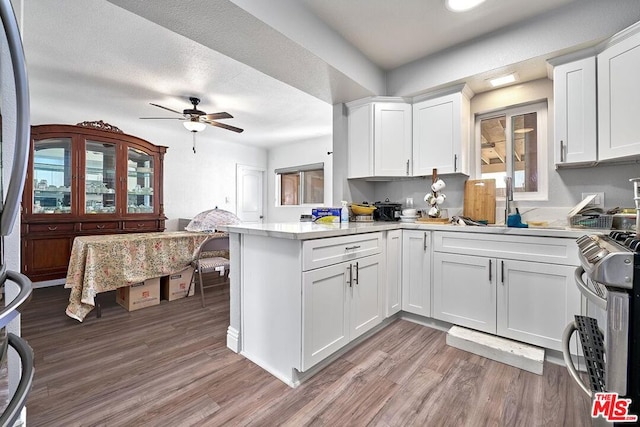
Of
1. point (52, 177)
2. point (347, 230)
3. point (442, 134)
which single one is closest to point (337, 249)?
point (347, 230)

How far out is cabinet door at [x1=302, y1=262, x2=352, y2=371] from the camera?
1629 mm

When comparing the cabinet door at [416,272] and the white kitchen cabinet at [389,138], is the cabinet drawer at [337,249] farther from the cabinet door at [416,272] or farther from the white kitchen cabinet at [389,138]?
the white kitchen cabinet at [389,138]

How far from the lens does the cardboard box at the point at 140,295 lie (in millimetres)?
2900

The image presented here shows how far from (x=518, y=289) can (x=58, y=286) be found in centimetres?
528

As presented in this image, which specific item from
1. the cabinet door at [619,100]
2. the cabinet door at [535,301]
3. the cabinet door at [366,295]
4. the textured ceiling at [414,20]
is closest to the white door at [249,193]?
the textured ceiling at [414,20]

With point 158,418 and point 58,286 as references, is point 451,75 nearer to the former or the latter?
point 158,418

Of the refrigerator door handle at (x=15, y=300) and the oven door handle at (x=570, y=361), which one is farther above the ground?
the refrigerator door handle at (x=15, y=300)

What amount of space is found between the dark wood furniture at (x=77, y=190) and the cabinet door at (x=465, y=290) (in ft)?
14.2

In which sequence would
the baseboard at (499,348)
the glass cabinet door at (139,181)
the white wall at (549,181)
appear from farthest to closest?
the glass cabinet door at (139,181), the white wall at (549,181), the baseboard at (499,348)

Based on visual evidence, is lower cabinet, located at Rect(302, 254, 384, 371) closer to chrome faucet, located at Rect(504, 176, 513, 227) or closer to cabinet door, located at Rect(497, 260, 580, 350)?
cabinet door, located at Rect(497, 260, 580, 350)

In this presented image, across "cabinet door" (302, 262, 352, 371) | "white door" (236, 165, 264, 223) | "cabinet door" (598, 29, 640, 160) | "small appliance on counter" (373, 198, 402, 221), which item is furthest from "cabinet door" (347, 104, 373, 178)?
"white door" (236, 165, 264, 223)

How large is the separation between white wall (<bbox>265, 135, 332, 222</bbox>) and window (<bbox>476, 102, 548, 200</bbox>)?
272cm

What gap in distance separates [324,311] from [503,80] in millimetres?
2488

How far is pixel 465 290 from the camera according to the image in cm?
221
